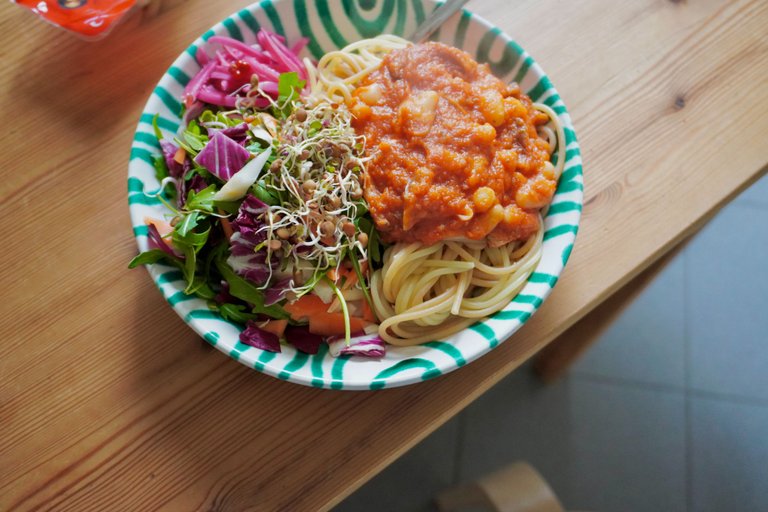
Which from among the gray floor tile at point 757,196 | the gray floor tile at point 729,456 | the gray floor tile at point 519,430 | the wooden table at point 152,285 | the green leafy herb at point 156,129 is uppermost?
the green leafy herb at point 156,129

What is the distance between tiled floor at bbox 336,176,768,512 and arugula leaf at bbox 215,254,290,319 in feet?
5.76

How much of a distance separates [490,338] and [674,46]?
1420mm

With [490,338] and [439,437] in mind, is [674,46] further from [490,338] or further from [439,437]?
[439,437]

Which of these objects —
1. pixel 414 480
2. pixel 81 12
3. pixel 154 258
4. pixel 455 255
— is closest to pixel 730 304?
pixel 414 480

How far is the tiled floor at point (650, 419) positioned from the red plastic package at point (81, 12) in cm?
239

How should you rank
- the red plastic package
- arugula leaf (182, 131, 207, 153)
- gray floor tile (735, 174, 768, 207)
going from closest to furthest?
arugula leaf (182, 131, 207, 153), the red plastic package, gray floor tile (735, 174, 768, 207)

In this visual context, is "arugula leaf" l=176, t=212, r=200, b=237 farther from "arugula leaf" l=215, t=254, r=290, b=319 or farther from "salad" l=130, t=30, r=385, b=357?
"arugula leaf" l=215, t=254, r=290, b=319

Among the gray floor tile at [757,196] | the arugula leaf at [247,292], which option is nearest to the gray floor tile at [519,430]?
the gray floor tile at [757,196]

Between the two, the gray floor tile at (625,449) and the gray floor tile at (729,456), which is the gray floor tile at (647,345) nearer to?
the gray floor tile at (625,449)

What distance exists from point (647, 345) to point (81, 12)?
3.14 meters

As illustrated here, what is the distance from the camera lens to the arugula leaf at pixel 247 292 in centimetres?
169

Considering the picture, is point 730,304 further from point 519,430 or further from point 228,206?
point 228,206

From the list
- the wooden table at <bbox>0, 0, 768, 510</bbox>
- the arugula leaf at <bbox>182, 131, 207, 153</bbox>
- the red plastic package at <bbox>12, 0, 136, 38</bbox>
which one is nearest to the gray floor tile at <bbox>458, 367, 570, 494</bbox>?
the wooden table at <bbox>0, 0, 768, 510</bbox>

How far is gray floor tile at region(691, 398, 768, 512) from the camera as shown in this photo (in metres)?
3.19
